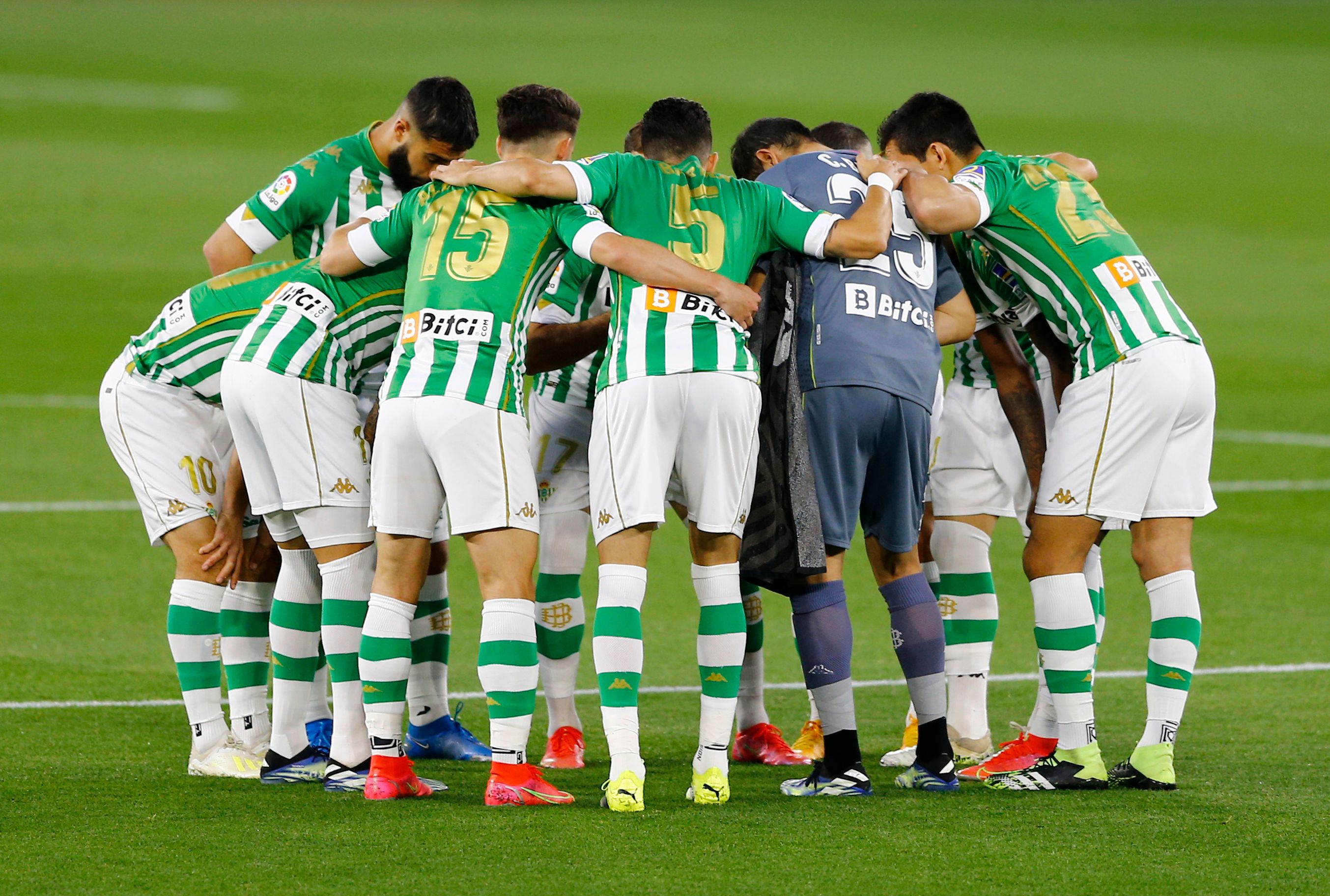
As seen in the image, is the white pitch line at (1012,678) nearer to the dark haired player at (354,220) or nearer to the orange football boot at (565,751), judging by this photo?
the dark haired player at (354,220)

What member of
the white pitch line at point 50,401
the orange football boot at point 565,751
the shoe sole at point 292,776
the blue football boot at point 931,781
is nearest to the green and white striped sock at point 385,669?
the shoe sole at point 292,776

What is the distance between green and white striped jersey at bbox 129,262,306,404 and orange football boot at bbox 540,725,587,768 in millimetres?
1883

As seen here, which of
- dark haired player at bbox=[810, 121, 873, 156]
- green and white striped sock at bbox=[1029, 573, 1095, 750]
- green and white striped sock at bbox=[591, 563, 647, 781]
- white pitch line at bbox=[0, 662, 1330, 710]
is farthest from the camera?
white pitch line at bbox=[0, 662, 1330, 710]

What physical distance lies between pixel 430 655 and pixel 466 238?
1.99m

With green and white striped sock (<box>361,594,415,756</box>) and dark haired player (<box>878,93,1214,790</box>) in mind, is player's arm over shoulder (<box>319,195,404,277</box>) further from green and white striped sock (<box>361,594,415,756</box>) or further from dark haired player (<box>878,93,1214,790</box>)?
dark haired player (<box>878,93,1214,790</box>)

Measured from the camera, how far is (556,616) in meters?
6.46

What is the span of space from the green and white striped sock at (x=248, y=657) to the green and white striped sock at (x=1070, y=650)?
9.73 ft

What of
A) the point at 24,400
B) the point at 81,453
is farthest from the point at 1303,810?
the point at 24,400

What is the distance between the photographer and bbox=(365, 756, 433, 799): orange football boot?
5.33 metres

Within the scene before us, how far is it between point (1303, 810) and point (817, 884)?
1909 mm

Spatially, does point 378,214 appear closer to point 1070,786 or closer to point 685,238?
point 685,238

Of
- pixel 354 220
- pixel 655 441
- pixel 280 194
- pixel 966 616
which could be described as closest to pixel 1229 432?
pixel 966 616

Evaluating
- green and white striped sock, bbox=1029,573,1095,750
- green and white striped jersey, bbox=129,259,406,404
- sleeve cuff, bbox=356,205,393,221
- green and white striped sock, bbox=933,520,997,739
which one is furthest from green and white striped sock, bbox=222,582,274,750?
green and white striped sock, bbox=1029,573,1095,750

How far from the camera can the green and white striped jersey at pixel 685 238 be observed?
5207 millimetres
